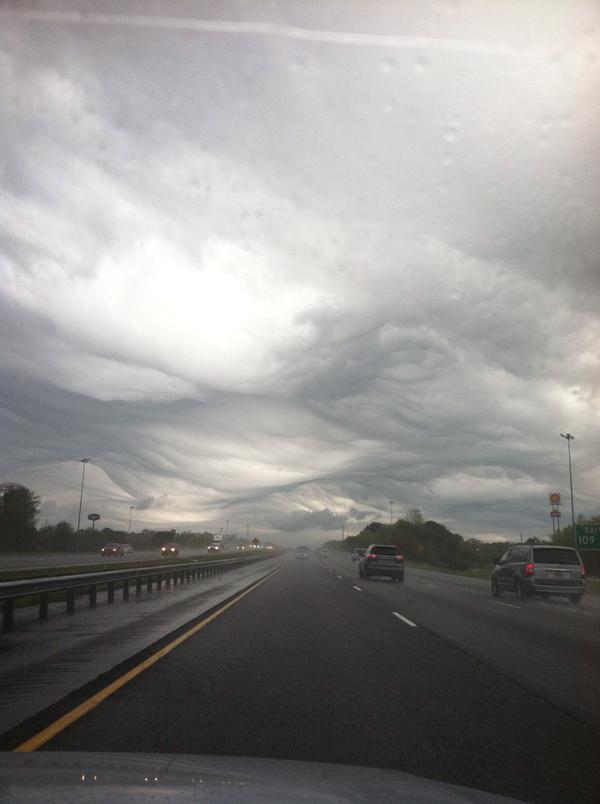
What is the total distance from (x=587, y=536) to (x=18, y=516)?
64.8m

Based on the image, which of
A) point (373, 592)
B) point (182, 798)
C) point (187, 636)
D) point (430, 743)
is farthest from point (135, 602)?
point (182, 798)

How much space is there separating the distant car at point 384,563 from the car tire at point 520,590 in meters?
10.4

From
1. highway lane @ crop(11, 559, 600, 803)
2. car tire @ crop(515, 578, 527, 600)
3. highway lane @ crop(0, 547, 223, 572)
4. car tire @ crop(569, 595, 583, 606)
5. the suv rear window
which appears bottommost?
highway lane @ crop(11, 559, 600, 803)

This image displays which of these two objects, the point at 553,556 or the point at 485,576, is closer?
the point at 553,556

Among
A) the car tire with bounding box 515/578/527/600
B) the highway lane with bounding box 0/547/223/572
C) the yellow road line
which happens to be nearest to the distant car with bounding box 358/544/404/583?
the car tire with bounding box 515/578/527/600

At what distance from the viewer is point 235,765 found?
5129mm

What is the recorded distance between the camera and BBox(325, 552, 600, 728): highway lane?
9.20 metres

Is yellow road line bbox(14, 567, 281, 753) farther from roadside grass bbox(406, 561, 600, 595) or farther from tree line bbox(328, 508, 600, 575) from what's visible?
tree line bbox(328, 508, 600, 575)

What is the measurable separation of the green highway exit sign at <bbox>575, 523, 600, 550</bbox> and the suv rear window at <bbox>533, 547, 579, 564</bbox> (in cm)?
1313

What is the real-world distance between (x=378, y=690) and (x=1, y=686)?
440 centimetres

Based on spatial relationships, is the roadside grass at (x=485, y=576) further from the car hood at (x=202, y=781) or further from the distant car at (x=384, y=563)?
the car hood at (x=202, y=781)

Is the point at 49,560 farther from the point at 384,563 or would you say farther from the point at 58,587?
the point at 58,587

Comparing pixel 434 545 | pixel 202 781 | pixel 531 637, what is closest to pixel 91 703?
pixel 202 781

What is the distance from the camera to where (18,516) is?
268 ft
